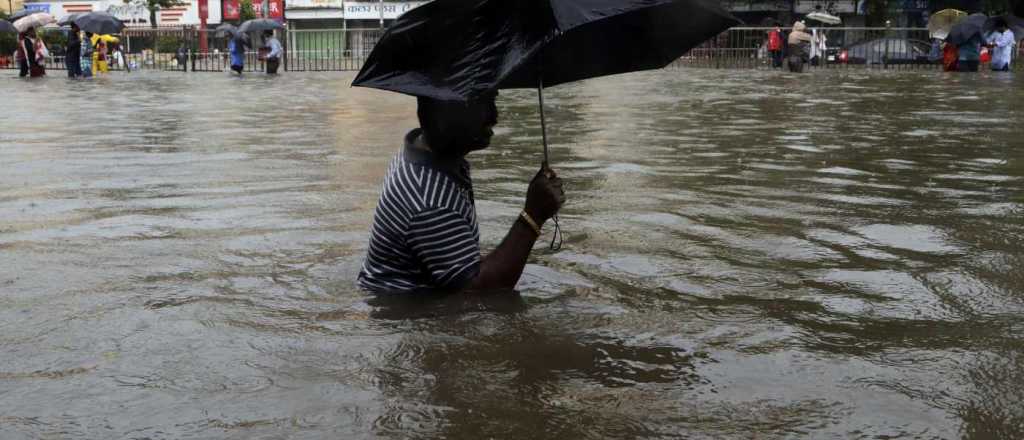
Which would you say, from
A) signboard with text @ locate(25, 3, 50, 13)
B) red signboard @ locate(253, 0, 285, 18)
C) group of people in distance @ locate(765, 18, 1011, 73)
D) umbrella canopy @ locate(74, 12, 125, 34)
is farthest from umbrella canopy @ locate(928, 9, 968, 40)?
signboard with text @ locate(25, 3, 50, 13)

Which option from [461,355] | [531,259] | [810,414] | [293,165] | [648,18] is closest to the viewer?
[810,414]

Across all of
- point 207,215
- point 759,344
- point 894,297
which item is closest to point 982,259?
point 894,297

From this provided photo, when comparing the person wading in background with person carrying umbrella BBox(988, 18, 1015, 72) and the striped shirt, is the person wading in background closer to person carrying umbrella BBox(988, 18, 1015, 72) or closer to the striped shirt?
person carrying umbrella BBox(988, 18, 1015, 72)

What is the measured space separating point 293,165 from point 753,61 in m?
27.2

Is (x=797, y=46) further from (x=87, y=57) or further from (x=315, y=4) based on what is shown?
(x=315, y=4)

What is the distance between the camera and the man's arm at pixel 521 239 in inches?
163

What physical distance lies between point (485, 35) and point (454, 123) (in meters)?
0.34

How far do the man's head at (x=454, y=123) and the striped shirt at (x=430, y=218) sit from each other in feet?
0.18

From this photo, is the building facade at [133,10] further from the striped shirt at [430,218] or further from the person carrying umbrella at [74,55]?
the striped shirt at [430,218]

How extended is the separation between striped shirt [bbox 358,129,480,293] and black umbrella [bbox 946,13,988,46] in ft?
84.8

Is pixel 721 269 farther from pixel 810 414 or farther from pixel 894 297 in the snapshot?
pixel 810 414

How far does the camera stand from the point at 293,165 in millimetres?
9008

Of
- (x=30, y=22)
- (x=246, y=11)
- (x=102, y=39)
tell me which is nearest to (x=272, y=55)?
(x=30, y=22)

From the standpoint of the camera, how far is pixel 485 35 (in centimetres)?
388
